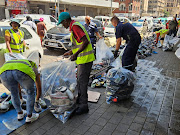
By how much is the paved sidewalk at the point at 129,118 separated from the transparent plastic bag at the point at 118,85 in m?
0.17

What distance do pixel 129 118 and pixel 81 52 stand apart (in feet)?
5.23

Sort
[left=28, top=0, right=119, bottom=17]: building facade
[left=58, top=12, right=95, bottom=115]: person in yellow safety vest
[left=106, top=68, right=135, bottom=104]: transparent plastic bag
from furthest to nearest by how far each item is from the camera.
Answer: [left=28, top=0, right=119, bottom=17]: building facade
[left=106, top=68, right=135, bottom=104]: transparent plastic bag
[left=58, top=12, right=95, bottom=115]: person in yellow safety vest

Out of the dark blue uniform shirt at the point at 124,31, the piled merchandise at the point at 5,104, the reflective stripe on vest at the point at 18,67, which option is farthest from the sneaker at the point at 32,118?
the dark blue uniform shirt at the point at 124,31

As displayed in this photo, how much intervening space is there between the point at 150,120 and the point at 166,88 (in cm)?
184

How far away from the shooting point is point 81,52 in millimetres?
3273

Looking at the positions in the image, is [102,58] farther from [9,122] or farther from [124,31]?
[9,122]

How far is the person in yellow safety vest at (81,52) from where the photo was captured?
3066mm

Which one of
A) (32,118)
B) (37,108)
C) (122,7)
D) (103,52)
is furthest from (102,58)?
(122,7)

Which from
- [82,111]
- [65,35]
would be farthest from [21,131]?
[65,35]

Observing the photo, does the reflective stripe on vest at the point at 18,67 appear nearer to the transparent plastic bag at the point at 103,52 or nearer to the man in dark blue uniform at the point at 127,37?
the man in dark blue uniform at the point at 127,37

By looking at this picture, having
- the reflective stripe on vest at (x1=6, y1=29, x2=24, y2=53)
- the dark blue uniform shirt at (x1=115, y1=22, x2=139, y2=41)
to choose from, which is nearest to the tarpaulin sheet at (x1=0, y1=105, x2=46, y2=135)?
the reflective stripe on vest at (x1=6, y1=29, x2=24, y2=53)

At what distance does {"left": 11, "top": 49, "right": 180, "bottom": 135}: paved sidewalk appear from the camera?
2926mm

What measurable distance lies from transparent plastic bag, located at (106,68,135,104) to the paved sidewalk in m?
0.17

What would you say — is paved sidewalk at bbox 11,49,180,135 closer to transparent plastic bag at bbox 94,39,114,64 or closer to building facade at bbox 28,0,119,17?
transparent plastic bag at bbox 94,39,114,64
